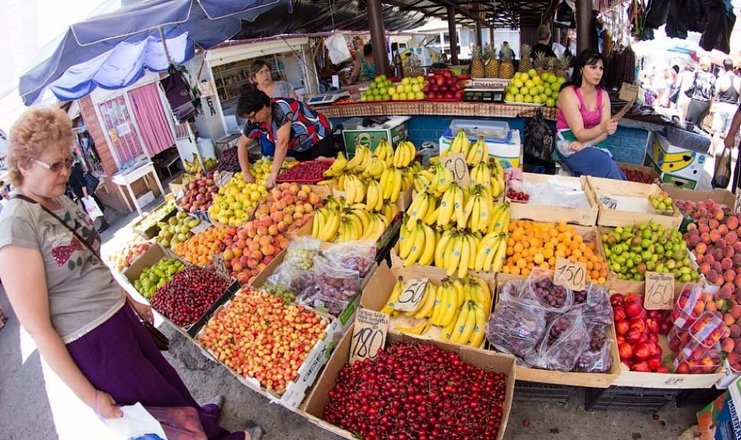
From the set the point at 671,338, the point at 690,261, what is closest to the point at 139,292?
the point at 671,338

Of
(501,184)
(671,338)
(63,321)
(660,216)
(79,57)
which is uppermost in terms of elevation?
(79,57)

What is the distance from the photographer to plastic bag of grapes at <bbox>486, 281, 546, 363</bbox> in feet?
7.96

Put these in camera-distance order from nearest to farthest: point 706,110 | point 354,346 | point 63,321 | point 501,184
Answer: point 63,321
point 354,346
point 501,184
point 706,110

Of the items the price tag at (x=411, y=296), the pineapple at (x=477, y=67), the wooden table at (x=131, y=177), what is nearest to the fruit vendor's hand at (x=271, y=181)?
the price tag at (x=411, y=296)

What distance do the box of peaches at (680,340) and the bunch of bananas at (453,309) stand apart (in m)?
0.82

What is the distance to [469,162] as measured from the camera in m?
3.68

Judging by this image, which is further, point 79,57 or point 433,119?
point 433,119

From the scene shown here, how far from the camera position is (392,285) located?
9.94ft

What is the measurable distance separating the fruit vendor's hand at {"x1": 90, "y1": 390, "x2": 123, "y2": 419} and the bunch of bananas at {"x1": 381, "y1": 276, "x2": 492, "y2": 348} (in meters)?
1.61

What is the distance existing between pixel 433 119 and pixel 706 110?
506 centimetres

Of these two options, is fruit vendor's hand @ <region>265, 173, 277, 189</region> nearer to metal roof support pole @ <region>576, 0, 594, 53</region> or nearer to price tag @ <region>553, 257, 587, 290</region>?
price tag @ <region>553, 257, 587, 290</region>

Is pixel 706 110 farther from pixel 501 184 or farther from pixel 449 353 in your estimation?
pixel 449 353

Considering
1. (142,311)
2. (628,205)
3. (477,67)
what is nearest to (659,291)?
(628,205)

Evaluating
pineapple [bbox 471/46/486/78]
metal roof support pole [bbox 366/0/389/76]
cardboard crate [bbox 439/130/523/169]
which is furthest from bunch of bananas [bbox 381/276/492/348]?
A: metal roof support pole [bbox 366/0/389/76]
